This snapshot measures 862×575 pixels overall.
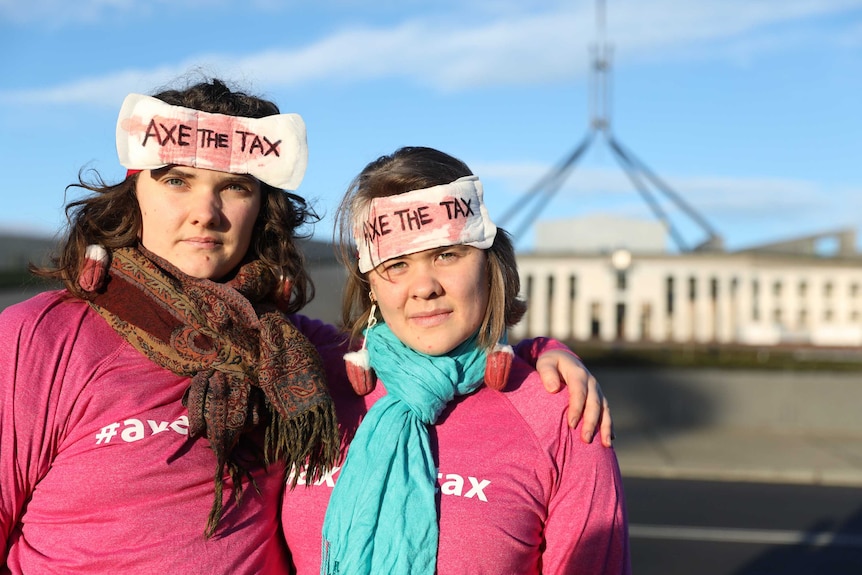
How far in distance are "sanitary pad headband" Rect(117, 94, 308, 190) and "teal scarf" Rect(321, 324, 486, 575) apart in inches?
21.6

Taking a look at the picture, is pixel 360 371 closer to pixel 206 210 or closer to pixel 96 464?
pixel 206 210

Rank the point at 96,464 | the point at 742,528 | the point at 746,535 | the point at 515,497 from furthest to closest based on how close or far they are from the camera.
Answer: the point at 742,528
the point at 746,535
the point at 515,497
the point at 96,464

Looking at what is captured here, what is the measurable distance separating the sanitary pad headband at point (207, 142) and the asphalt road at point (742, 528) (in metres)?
4.26

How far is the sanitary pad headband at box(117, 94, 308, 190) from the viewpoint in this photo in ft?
7.40

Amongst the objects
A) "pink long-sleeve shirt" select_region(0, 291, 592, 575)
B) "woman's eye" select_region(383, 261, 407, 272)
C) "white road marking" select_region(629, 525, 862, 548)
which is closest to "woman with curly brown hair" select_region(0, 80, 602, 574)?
"pink long-sleeve shirt" select_region(0, 291, 592, 575)

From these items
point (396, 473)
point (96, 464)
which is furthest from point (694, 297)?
point (96, 464)

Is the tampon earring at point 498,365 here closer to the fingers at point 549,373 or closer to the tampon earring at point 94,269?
the fingers at point 549,373

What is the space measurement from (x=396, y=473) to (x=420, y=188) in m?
0.69

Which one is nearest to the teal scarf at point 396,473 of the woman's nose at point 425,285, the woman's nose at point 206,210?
the woman's nose at point 425,285

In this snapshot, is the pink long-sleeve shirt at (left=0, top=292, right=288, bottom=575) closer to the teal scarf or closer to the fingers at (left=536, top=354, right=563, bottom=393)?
the teal scarf

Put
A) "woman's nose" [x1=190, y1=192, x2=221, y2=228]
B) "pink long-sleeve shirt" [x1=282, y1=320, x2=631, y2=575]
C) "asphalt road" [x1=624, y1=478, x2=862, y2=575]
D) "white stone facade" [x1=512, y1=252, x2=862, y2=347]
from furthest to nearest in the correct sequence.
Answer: "white stone facade" [x1=512, y1=252, x2=862, y2=347] → "asphalt road" [x1=624, y1=478, x2=862, y2=575] → "woman's nose" [x1=190, y1=192, x2=221, y2=228] → "pink long-sleeve shirt" [x1=282, y1=320, x2=631, y2=575]

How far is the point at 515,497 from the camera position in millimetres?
2098

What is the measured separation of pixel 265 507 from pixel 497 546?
1.86 ft

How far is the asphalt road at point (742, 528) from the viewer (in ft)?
19.6
